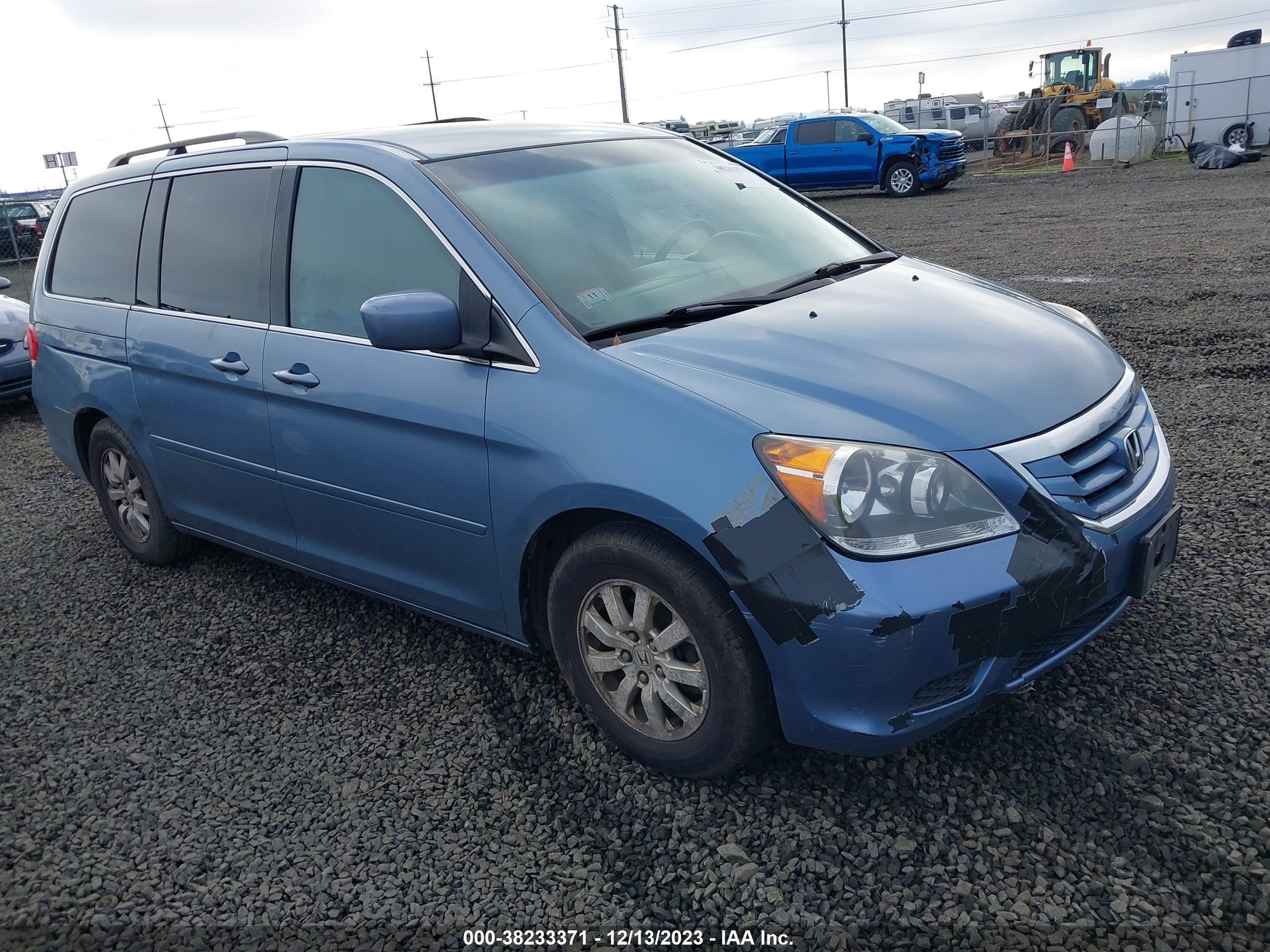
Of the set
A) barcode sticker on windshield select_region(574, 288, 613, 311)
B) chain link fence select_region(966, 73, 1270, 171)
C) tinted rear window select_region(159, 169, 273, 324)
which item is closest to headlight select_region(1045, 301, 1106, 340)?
barcode sticker on windshield select_region(574, 288, 613, 311)

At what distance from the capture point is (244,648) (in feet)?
12.8

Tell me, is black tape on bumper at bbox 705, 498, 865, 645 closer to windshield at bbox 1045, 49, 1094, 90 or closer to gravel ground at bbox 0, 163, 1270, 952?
gravel ground at bbox 0, 163, 1270, 952

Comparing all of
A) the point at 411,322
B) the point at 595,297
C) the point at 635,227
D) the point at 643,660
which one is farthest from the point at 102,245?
the point at 643,660

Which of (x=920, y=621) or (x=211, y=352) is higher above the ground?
(x=211, y=352)

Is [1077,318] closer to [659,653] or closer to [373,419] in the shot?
[659,653]

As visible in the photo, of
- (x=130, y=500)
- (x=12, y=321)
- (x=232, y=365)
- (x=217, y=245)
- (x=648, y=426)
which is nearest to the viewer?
(x=648, y=426)

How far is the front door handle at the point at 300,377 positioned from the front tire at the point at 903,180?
20365mm

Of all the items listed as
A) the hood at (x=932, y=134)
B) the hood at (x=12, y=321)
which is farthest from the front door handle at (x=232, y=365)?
the hood at (x=932, y=134)

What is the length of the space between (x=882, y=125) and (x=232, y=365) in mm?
21057

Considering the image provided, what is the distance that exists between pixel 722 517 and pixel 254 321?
6.87 ft

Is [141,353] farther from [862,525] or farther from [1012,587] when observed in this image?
[1012,587]

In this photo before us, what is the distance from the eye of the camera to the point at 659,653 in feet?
8.84

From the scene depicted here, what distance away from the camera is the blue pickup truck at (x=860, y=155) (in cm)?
2152

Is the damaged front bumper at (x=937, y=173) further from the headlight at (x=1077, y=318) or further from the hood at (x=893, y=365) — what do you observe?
the hood at (x=893, y=365)
